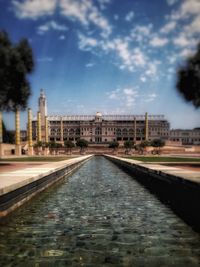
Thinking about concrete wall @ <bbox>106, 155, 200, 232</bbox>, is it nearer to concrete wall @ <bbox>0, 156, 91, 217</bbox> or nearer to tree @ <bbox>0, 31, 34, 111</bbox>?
concrete wall @ <bbox>0, 156, 91, 217</bbox>

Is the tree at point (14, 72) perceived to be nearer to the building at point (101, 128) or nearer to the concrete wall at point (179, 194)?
the concrete wall at point (179, 194)

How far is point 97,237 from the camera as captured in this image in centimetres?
755

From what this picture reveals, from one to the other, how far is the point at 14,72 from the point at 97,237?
2300cm

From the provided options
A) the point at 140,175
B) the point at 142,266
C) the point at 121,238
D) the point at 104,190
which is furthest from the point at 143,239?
the point at 140,175

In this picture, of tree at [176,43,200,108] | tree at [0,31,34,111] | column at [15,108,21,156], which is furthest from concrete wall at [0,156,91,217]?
column at [15,108,21,156]

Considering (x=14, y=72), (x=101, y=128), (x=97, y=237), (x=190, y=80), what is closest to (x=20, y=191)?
(x=97, y=237)

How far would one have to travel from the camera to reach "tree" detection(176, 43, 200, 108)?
27484 mm

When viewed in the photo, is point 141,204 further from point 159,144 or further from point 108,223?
point 159,144

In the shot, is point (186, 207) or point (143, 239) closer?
point (143, 239)

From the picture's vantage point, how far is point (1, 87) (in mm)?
26656

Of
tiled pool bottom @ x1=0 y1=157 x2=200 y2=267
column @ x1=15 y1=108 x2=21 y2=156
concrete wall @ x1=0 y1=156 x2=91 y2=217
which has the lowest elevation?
tiled pool bottom @ x1=0 y1=157 x2=200 y2=267

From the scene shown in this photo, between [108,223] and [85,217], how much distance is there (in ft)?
3.24

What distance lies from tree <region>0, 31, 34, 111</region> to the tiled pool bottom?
1723cm

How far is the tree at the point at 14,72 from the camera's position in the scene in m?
26.7
